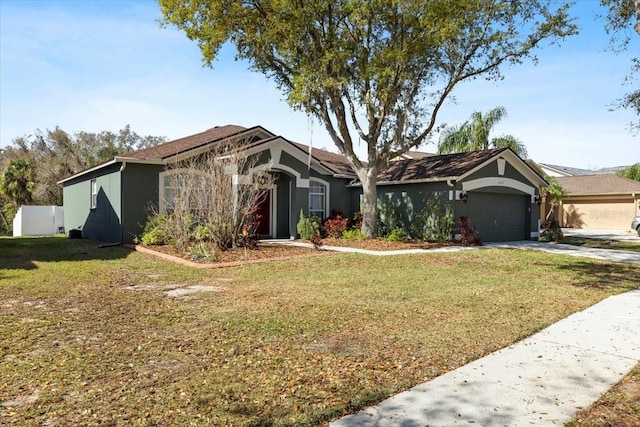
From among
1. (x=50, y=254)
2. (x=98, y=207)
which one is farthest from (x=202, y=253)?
(x=98, y=207)

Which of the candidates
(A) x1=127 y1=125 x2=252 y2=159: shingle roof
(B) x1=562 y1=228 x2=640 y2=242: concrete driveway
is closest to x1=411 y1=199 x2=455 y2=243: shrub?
(A) x1=127 y1=125 x2=252 y2=159: shingle roof

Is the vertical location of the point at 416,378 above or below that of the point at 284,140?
below

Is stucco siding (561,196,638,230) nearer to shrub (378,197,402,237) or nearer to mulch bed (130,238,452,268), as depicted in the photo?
shrub (378,197,402,237)

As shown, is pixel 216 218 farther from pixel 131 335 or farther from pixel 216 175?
pixel 131 335

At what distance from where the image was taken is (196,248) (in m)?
12.3

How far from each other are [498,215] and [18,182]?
2651 centimetres

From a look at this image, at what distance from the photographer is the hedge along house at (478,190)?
18.0 meters

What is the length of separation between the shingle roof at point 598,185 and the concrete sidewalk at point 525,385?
29461mm

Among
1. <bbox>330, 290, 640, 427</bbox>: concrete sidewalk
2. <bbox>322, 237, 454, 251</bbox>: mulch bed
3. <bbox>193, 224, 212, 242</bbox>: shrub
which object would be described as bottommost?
<bbox>330, 290, 640, 427</bbox>: concrete sidewalk

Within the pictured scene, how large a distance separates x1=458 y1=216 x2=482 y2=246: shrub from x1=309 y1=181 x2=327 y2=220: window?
5.87 meters

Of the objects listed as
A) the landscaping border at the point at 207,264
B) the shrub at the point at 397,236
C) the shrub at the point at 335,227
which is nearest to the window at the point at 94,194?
the landscaping border at the point at 207,264

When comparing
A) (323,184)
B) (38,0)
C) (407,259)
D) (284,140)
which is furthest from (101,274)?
(323,184)

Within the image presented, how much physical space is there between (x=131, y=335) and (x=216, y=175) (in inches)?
315

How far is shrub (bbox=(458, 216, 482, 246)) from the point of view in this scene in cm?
1705
